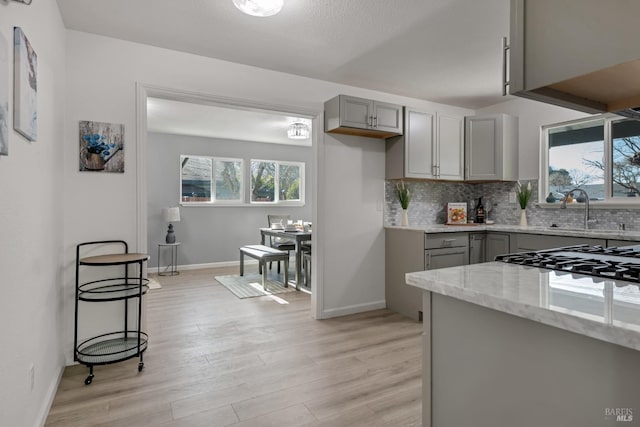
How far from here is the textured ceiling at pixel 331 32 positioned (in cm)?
226

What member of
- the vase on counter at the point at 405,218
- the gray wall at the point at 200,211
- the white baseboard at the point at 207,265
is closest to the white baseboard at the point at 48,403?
the vase on counter at the point at 405,218

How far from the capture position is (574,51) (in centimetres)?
103

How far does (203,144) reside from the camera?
6.58m

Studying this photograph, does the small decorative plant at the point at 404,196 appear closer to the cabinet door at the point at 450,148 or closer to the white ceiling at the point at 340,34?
the cabinet door at the point at 450,148

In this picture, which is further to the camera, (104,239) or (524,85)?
(104,239)

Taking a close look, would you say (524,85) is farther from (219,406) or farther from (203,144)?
(203,144)

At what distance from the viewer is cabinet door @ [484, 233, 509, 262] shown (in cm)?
358

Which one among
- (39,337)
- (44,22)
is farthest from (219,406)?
(44,22)

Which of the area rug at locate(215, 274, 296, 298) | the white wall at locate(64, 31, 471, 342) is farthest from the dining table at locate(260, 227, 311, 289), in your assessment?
the white wall at locate(64, 31, 471, 342)

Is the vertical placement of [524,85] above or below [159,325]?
above

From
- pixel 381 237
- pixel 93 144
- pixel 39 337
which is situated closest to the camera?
pixel 39 337

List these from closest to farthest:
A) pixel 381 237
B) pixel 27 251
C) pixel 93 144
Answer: pixel 27 251 < pixel 93 144 < pixel 381 237

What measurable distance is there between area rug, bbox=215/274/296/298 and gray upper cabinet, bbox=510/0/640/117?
393cm

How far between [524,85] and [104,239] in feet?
9.08
